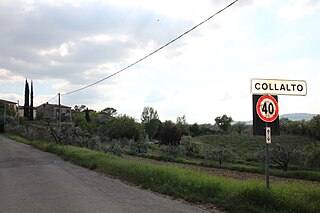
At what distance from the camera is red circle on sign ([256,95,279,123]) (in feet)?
29.2

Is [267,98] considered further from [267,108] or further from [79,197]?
[79,197]

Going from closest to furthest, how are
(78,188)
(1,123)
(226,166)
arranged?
(78,188) < (226,166) < (1,123)

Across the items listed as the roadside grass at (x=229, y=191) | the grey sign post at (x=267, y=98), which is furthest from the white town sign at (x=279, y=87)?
the roadside grass at (x=229, y=191)

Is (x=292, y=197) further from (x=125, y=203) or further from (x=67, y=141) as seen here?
(x=67, y=141)

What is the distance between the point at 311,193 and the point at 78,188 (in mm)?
7688

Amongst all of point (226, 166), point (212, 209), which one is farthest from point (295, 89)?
point (226, 166)

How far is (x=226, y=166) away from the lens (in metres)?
37.8

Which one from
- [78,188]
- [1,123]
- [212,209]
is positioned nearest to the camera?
[212,209]

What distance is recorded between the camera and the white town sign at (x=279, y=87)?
8.88 meters

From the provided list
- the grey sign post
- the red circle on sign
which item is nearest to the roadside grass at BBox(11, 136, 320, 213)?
the grey sign post

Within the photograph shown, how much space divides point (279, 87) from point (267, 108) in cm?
62

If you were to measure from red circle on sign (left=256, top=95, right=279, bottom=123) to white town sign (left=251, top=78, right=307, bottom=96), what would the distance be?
0.18 m

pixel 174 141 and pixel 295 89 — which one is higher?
pixel 295 89

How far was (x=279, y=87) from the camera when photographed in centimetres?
896
